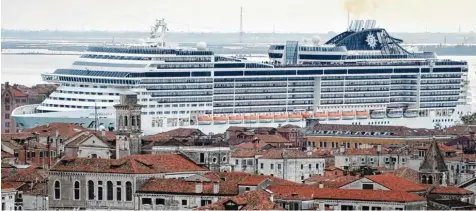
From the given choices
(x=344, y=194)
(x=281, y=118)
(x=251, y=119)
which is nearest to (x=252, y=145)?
(x=344, y=194)

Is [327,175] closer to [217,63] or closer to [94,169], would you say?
[94,169]

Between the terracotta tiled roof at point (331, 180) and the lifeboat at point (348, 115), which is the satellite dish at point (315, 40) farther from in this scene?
the terracotta tiled roof at point (331, 180)

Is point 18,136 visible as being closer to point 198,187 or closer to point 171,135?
point 171,135

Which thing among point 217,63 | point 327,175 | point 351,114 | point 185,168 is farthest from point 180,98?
point 185,168

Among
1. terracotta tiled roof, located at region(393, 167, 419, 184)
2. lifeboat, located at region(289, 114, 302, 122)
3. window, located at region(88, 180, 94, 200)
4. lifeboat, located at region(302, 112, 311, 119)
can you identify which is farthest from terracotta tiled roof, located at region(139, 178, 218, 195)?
lifeboat, located at region(302, 112, 311, 119)

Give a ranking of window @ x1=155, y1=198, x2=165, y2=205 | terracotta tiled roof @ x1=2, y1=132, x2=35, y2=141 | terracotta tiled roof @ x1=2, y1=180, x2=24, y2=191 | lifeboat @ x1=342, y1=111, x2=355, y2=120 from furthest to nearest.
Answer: lifeboat @ x1=342, y1=111, x2=355, y2=120 < terracotta tiled roof @ x1=2, y1=132, x2=35, y2=141 < terracotta tiled roof @ x1=2, y1=180, x2=24, y2=191 < window @ x1=155, y1=198, x2=165, y2=205

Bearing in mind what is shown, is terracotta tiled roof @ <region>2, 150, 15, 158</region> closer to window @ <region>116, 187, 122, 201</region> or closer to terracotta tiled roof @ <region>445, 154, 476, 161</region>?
terracotta tiled roof @ <region>445, 154, 476, 161</region>

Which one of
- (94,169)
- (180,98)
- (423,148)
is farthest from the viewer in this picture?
(180,98)
